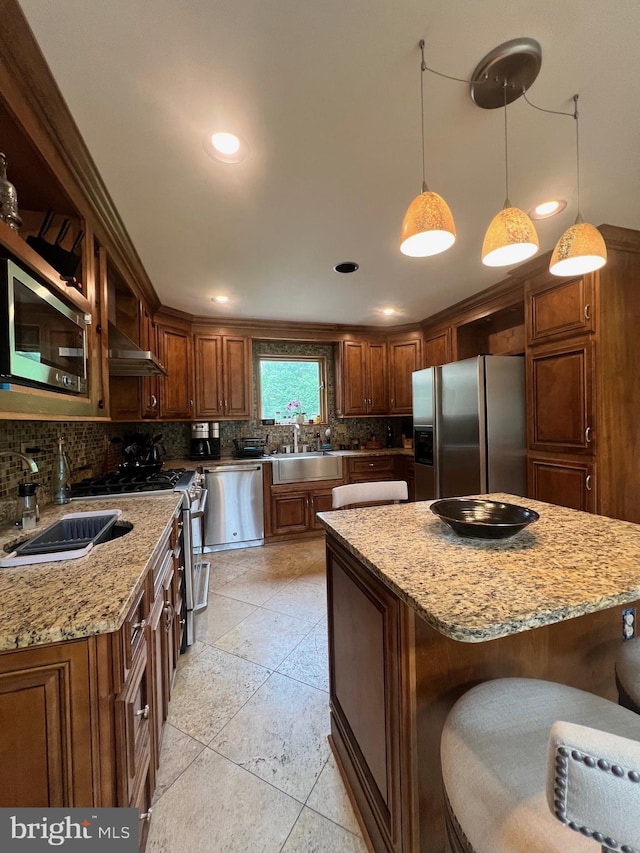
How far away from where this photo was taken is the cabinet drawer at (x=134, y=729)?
2.73 ft

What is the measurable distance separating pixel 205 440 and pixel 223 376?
73 centimetres

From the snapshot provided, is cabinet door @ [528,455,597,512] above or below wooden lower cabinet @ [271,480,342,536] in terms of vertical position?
above

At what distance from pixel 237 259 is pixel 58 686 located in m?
2.45

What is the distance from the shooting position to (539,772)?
62cm

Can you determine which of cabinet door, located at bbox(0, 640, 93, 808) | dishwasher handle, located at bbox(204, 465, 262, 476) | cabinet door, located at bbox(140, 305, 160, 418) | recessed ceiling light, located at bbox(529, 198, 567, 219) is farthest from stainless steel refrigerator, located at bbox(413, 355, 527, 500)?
cabinet door, located at bbox(0, 640, 93, 808)

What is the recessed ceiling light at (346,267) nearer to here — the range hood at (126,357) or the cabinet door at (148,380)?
the range hood at (126,357)

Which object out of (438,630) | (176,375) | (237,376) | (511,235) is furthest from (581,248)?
(176,375)

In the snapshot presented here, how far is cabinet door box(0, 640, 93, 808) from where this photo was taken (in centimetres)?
74

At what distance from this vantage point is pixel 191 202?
1813 millimetres

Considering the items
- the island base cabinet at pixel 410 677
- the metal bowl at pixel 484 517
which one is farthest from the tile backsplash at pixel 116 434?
the metal bowl at pixel 484 517

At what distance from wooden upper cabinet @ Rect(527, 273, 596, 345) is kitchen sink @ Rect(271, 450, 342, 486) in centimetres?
223

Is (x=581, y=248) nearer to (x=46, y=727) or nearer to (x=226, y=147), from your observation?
(x=226, y=147)

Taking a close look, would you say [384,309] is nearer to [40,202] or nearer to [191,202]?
[191,202]

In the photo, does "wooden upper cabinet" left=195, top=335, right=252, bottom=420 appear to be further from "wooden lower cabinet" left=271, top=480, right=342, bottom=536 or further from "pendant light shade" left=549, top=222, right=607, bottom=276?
"pendant light shade" left=549, top=222, right=607, bottom=276
